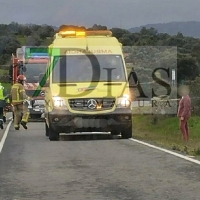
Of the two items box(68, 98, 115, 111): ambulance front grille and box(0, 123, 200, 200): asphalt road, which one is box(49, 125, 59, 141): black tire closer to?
box(68, 98, 115, 111): ambulance front grille

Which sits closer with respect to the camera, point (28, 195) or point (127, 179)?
point (28, 195)

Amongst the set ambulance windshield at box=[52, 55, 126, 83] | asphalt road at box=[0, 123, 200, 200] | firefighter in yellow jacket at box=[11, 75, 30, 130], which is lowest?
asphalt road at box=[0, 123, 200, 200]

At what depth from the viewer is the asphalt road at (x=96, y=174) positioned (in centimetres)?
870

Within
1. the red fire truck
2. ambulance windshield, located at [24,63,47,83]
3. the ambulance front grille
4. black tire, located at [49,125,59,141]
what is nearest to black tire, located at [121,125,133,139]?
the ambulance front grille

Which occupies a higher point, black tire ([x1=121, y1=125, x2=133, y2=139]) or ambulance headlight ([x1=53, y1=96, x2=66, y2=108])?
ambulance headlight ([x1=53, y1=96, x2=66, y2=108])

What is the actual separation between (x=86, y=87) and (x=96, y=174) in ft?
24.3

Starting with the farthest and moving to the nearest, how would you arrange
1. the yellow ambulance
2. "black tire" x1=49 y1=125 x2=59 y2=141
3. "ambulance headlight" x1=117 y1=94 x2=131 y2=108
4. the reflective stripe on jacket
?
the reflective stripe on jacket, "black tire" x1=49 y1=125 x2=59 y2=141, "ambulance headlight" x1=117 y1=94 x2=131 y2=108, the yellow ambulance

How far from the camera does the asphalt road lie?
28.6 ft

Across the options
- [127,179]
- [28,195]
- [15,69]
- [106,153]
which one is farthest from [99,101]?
[15,69]

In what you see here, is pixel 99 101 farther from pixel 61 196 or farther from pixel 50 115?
pixel 61 196

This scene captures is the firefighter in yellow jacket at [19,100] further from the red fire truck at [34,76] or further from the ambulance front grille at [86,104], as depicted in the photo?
the red fire truck at [34,76]

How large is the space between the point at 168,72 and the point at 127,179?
4003 cm

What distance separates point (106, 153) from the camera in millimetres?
13695

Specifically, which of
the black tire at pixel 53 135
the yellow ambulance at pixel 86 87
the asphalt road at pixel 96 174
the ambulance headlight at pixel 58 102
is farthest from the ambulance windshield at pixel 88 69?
the asphalt road at pixel 96 174
